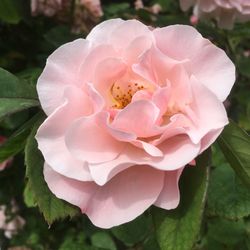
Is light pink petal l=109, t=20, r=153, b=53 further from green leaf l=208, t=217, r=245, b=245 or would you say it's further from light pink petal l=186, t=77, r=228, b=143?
green leaf l=208, t=217, r=245, b=245

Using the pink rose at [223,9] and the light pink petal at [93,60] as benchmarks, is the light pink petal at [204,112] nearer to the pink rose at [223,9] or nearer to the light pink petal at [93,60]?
the light pink petal at [93,60]

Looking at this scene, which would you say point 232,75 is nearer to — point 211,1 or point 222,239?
point 222,239

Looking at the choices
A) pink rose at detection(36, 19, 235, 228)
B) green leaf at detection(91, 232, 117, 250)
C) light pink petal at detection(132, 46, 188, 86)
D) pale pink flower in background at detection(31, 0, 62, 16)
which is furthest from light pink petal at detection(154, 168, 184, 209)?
pale pink flower in background at detection(31, 0, 62, 16)

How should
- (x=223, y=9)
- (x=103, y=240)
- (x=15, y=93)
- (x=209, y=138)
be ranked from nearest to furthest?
1. (x=209, y=138)
2. (x=15, y=93)
3. (x=103, y=240)
4. (x=223, y=9)

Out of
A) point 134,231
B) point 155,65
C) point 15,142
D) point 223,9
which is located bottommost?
point 134,231

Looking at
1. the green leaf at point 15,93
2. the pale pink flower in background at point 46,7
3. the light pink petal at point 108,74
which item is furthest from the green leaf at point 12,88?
the pale pink flower in background at point 46,7

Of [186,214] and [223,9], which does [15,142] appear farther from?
[223,9]

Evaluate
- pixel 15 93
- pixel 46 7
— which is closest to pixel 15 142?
pixel 15 93
